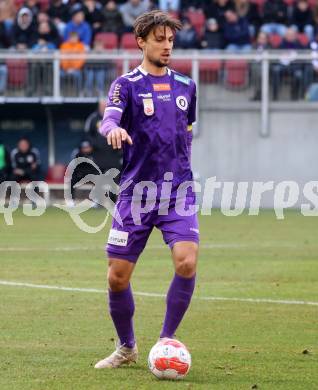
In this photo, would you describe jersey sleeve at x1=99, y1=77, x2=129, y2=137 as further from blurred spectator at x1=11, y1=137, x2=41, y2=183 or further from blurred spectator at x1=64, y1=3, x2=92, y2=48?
blurred spectator at x1=64, y1=3, x2=92, y2=48

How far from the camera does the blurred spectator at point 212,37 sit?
29.9 m

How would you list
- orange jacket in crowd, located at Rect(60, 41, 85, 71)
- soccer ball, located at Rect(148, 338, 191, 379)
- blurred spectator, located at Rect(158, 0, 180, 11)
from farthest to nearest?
blurred spectator, located at Rect(158, 0, 180, 11)
orange jacket in crowd, located at Rect(60, 41, 85, 71)
soccer ball, located at Rect(148, 338, 191, 379)

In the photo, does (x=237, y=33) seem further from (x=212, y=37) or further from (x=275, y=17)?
(x=275, y=17)

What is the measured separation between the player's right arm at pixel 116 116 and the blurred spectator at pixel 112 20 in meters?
22.5

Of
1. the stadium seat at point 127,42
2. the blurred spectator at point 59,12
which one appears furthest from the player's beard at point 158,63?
the blurred spectator at point 59,12

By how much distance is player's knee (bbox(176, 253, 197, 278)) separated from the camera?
8.21m

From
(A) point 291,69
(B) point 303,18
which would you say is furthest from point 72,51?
(B) point 303,18

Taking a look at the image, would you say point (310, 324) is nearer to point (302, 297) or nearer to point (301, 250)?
point (302, 297)

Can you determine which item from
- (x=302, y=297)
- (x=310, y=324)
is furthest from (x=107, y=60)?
(x=310, y=324)

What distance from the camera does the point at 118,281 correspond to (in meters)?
8.36

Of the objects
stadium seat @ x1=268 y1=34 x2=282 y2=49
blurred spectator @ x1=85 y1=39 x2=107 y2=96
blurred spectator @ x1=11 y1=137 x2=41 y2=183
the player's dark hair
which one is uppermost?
the player's dark hair

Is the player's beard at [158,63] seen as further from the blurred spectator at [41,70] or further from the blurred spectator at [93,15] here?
the blurred spectator at [93,15]

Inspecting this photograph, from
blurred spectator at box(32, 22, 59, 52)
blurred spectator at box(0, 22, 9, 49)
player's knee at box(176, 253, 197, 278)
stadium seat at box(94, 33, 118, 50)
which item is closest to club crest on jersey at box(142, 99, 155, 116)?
player's knee at box(176, 253, 197, 278)

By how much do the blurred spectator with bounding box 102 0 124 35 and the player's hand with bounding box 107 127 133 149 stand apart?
75.8 feet
